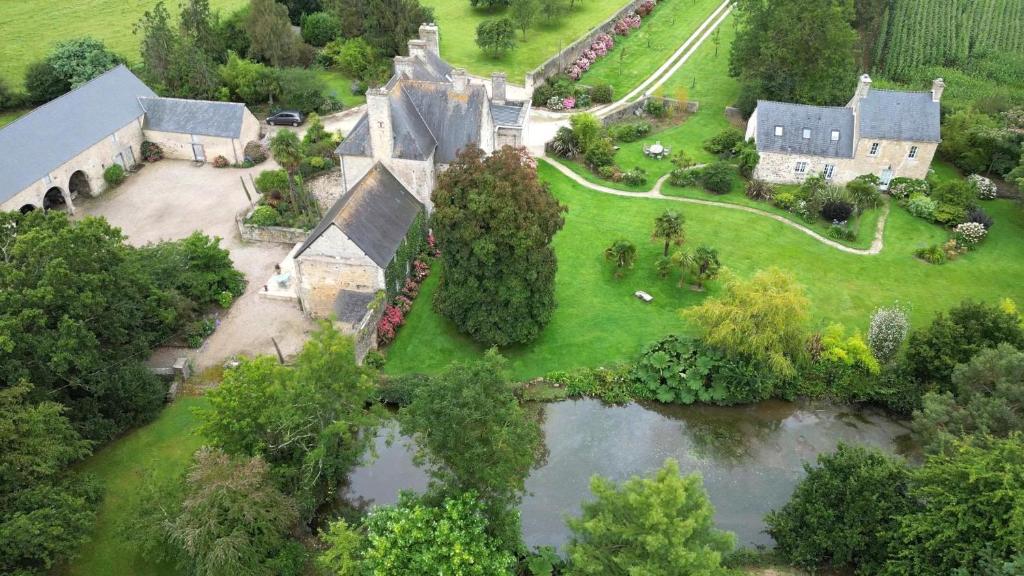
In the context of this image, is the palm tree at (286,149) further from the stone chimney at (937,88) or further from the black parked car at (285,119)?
the stone chimney at (937,88)

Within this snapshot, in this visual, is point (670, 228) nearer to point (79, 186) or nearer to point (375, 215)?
point (375, 215)

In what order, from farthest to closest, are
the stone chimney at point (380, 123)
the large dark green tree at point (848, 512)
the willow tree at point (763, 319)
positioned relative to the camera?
the stone chimney at point (380, 123) → the willow tree at point (763, 319) → the large dark green tree at point (848, 512)

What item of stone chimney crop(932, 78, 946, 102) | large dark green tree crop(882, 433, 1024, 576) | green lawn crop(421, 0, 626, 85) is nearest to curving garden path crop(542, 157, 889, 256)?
stone chimney crop(932, 78, 946, 102)

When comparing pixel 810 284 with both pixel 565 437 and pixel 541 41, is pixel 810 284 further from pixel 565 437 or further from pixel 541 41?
pixel 541 41

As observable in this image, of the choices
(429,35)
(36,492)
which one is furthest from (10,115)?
(36,492)

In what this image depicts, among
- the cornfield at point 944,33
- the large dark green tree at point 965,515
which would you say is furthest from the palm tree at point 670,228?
the cornfield at point 944,33

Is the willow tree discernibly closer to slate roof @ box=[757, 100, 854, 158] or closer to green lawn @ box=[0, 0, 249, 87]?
slate roof @ box=[757, 100, 854, 158]
